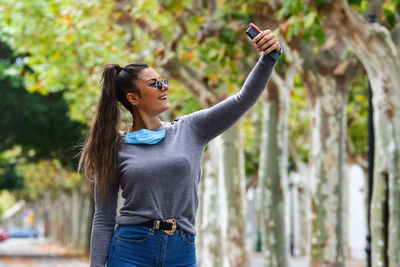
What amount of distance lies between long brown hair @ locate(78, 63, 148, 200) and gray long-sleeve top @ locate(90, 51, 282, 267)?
65 mm

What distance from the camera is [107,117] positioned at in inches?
140

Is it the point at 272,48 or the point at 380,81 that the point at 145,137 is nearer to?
the point at 272,48

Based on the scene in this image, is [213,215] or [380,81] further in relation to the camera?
[213,215]

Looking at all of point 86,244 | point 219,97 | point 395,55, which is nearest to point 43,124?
point 86,244

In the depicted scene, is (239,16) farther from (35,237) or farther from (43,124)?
(35,237)

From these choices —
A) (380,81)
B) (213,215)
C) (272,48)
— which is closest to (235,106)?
(272,48)

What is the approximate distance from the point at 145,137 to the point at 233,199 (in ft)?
35.3

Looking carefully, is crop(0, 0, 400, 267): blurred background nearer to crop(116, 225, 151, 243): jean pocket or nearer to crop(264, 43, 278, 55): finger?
crop(116, 225, 151, 243): jean pocket

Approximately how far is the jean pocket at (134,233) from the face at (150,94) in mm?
519

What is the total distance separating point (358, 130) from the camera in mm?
27469

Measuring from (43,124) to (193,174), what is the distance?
2495 cm

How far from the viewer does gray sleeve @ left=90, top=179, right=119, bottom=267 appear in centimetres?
343

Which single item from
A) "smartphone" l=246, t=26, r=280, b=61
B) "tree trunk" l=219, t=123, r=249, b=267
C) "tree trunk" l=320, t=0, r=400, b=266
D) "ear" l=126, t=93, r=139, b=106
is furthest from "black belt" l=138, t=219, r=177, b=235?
"tree trunk" l=219, t=123, r=249, b=267

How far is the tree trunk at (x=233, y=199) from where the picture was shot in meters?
13.8
